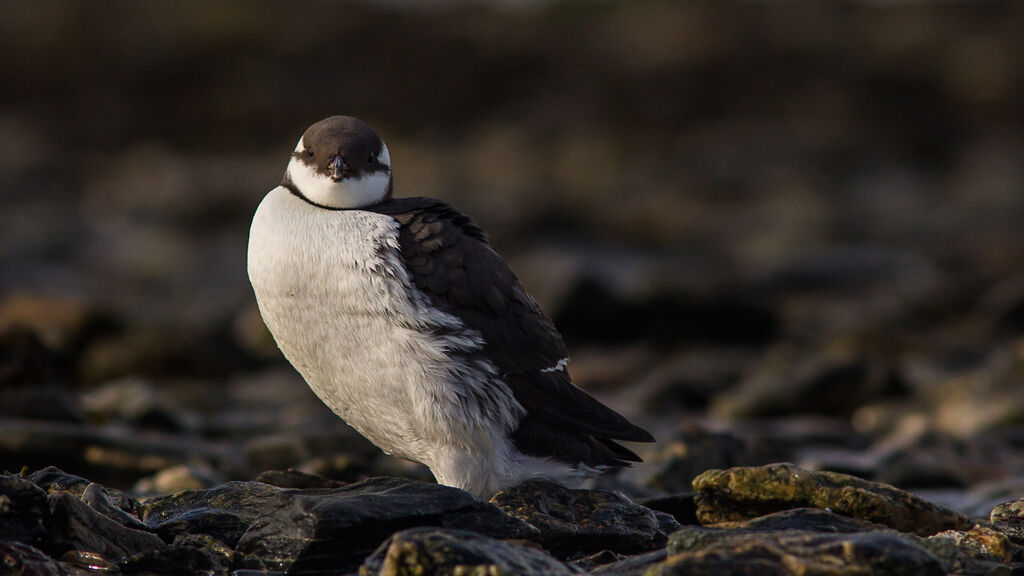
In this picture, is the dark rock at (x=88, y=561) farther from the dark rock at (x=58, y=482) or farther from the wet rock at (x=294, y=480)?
the wet rock at (x=294, y=480)

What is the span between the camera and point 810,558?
164 inches

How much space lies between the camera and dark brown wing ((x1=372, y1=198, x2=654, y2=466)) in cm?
569

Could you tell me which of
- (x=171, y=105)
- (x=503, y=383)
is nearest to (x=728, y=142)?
(x=171, y=105)

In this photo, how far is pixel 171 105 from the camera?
32.2 m

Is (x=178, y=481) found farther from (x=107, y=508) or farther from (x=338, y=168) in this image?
(x=338, y=168)

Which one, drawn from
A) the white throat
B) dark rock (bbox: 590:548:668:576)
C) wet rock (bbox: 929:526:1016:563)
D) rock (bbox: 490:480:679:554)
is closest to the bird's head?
the white throat

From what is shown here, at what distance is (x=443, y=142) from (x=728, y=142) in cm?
684

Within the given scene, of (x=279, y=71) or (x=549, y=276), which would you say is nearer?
(x=549, y=276)

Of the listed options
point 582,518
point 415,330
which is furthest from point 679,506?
point 415,330

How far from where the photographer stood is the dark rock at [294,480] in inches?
225

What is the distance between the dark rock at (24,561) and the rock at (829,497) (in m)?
2.75

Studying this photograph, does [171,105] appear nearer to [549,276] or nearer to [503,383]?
[549,276]

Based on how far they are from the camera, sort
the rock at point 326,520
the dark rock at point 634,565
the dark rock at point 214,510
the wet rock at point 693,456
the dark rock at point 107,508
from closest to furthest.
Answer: the dark rock at point 634,565 → the rock at point 326,520 → the dark rock at point 107,508 → the dark rock at point 214,510 → the wet rock at point 693,456

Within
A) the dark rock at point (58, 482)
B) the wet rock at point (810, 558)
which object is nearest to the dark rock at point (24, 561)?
the dark rock at point (58, 482)
